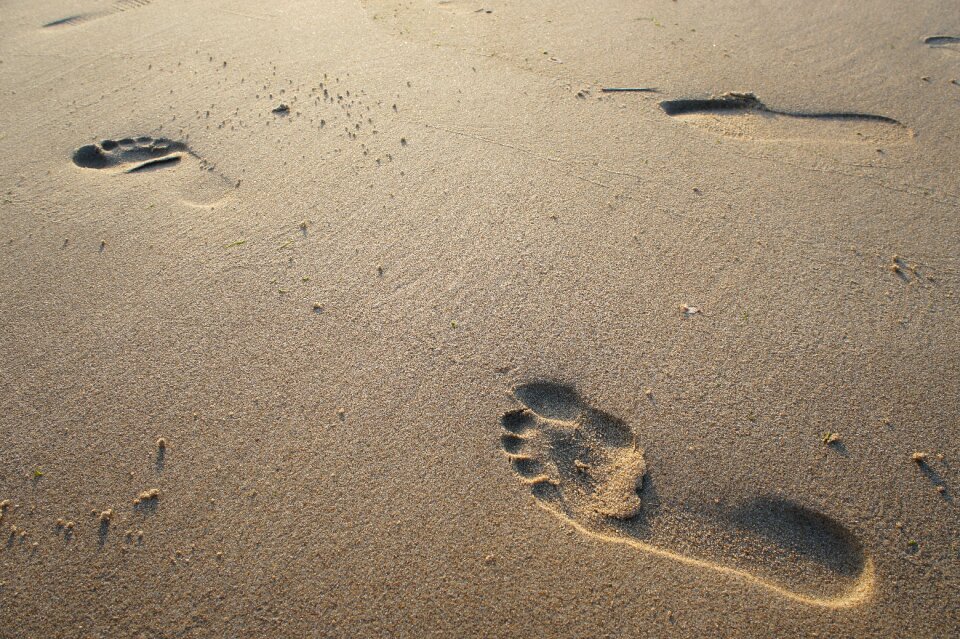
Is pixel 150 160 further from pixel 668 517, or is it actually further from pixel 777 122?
pixel 777 122

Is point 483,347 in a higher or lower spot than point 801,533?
higher

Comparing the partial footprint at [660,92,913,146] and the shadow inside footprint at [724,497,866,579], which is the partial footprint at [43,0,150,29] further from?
the shadow inside footprint at [724,497,866,579]

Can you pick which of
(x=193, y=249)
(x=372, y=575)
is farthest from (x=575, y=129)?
(x=372, y=575)

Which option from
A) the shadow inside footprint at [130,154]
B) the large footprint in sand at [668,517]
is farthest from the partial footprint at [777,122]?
the shadow inside footprint at [130,154]

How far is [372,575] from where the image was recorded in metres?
1.34

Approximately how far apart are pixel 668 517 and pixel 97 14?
4.66 m

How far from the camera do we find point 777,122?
276 centimetres

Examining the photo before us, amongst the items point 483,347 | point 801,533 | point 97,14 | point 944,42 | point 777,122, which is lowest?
point 801,533

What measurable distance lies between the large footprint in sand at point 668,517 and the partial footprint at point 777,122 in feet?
6.05

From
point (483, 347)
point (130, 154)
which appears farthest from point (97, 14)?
point (483, 347)

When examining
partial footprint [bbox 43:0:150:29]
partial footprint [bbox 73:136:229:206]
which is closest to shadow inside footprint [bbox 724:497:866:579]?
partial footprint [bbox 73:136:229:206]

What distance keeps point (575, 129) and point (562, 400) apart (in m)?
1.55

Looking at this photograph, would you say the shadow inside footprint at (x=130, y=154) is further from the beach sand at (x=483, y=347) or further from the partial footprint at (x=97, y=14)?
the partial footprint at (x=97, y=14)

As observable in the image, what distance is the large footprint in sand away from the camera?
134 cm
